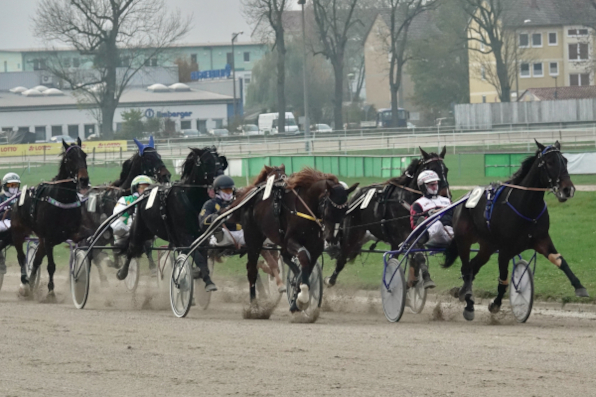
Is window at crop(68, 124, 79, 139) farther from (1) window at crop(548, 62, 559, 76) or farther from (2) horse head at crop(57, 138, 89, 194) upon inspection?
(2) horse head at crop(57, 138, 89, 194)

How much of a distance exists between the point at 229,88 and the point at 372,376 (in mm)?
66714

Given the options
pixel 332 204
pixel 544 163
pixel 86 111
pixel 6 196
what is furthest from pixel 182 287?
pixel 86 111

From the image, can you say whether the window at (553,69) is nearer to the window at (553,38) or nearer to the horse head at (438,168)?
the window at (553,38)

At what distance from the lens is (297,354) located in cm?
739

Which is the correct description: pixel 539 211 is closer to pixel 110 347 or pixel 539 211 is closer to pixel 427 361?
Result: pixel 427 361

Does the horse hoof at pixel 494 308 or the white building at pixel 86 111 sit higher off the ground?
the white building at pixel 86 111

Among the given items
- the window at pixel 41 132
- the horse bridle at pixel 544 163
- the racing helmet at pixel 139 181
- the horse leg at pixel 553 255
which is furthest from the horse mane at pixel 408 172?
the window at pixel 41 132

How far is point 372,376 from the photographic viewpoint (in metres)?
→ 6.40

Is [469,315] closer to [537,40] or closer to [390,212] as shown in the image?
[390,212]

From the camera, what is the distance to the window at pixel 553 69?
68.4 meters

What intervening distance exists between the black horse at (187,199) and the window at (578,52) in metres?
57.8

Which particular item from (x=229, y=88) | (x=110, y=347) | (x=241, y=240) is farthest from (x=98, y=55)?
(x=110, y=347)

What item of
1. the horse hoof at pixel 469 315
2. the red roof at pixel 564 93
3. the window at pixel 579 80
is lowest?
the horse hoof at pixel 469 315

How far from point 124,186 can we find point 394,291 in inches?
193
